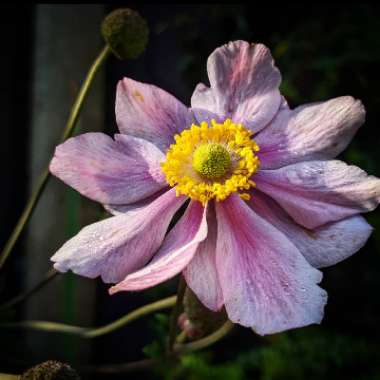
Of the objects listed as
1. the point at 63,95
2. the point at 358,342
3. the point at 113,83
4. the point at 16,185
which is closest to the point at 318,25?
the point at 113,83

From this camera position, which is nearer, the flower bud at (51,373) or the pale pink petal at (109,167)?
the flower bud at (51,373)

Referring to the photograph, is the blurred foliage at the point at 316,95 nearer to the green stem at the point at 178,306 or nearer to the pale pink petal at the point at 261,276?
the green stem at the point at 178,306

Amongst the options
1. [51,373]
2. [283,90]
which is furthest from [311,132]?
[283,90]

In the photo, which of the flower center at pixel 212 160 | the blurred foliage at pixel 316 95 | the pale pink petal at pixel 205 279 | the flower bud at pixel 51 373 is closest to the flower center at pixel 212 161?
the flower center at pixel 212 160

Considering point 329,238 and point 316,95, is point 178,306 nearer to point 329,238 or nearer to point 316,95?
point 329,238

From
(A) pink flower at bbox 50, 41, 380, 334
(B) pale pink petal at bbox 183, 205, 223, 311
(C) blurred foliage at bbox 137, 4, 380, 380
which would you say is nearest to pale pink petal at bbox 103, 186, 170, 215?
(A) pink flower at bbox 50, 41, 380, 334

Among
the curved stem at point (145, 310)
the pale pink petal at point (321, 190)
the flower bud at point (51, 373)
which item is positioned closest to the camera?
the flower bud at point (51, 373)
